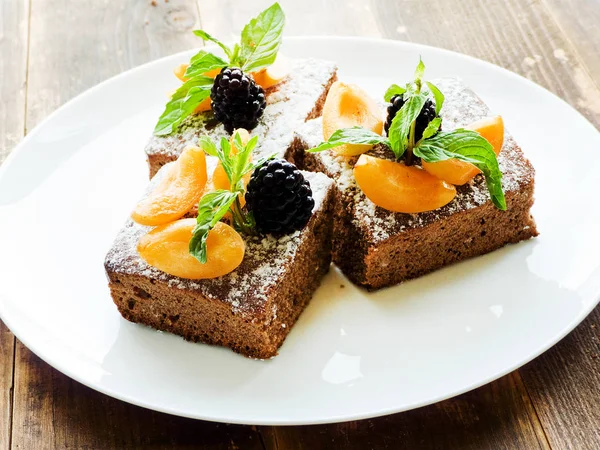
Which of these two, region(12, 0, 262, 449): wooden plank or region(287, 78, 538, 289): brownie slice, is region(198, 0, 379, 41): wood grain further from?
region(287, 78, 538, 289): brownie slice

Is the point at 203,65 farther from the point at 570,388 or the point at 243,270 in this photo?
the point at 570,388

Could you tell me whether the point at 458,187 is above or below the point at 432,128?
below

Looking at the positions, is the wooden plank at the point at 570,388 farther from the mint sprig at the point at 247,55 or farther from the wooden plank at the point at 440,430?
the mint sprig at the point at 247,55

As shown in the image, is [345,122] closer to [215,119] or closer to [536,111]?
[215,119]

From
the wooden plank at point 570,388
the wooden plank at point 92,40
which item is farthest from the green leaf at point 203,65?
the wooden plank at point 570,388

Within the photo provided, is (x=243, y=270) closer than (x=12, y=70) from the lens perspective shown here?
Yes

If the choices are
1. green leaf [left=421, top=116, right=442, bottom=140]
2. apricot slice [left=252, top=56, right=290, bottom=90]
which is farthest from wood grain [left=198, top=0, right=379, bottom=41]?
green leaf [left=421, top=116, right=442, bottom=140]

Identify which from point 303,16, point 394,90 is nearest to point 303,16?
point 303,16
